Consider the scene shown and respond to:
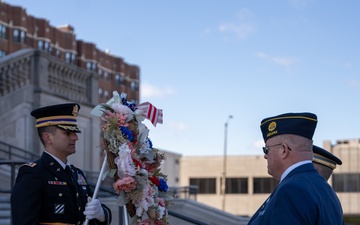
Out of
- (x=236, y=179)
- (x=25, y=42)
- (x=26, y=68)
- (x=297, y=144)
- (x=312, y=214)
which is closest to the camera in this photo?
(x=312, y=214)

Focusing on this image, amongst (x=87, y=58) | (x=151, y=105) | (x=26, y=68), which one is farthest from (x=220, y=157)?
(x=151, y=105)

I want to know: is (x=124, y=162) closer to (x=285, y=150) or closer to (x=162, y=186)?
(x=162, y=186)

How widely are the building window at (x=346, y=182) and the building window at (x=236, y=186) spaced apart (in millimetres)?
8802

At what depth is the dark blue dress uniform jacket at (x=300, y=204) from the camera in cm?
357

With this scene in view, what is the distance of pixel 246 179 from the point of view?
221 ft

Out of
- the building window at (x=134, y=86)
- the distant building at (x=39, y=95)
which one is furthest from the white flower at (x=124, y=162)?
the building window at (x=134, y=86)

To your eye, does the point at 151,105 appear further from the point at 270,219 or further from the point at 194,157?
the point at 194,157

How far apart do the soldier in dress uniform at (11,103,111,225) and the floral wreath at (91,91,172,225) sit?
261 mm

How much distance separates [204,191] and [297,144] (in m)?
64.9

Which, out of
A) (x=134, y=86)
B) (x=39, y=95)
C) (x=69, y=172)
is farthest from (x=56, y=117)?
(x=134, y=86)

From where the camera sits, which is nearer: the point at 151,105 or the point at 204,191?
the point at 151,105

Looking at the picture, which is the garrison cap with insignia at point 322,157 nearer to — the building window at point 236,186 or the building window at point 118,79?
the building window at point 118,79

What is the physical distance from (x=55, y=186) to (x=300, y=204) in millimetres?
2337

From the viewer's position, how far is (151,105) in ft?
19.0
